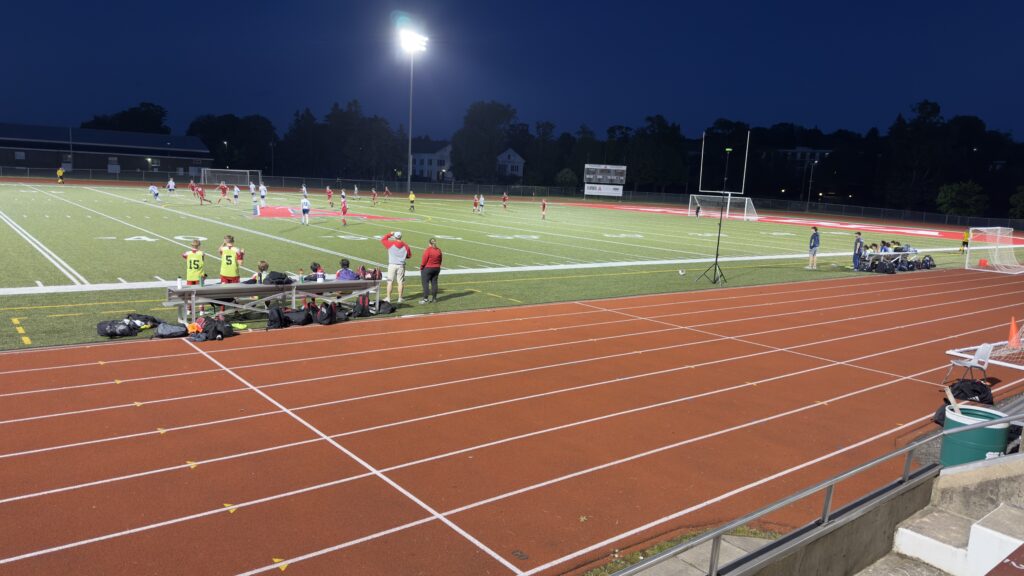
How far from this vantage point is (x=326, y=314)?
13625mm

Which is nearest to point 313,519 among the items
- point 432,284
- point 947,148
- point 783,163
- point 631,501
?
point 631,501

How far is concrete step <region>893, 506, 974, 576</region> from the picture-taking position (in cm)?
614

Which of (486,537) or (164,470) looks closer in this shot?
(486,537)

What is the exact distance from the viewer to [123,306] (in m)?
14.3

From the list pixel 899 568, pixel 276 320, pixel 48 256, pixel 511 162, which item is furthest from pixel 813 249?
pixel 511 162

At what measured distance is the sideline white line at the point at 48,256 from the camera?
17.1 m

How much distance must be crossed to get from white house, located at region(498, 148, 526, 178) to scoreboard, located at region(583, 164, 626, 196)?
4616 centimetres

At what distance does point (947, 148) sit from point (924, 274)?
71.5m

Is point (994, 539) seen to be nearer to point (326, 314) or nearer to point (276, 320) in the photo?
point (326, 314)

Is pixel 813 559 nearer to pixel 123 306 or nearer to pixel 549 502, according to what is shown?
pixel 549 502

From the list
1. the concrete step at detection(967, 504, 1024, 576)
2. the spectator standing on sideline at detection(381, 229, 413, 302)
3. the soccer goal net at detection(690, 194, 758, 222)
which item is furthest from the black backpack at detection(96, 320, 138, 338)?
the soccer goal net at detection(690, 194, 758, 222)

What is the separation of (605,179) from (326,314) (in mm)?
77637

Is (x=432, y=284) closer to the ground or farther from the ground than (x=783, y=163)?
closer to the ground

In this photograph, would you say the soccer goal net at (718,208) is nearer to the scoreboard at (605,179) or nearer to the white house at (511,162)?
the scoreboard at (605,179)
